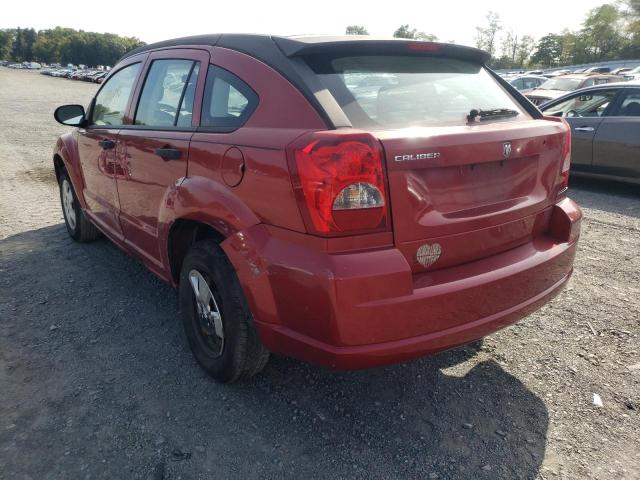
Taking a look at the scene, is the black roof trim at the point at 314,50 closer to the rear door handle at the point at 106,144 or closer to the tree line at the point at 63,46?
the rear door handle at the point at 106,144

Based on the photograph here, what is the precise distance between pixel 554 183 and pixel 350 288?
1411mm

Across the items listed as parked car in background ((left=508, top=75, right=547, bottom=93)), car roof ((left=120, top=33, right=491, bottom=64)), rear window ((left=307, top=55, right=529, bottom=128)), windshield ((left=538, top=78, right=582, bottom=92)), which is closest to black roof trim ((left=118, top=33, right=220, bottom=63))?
car roof ((left=120, top=33, right=491, bottom=64))

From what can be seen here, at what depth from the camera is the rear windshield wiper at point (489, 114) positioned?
248 cm

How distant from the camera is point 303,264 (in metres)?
2.04

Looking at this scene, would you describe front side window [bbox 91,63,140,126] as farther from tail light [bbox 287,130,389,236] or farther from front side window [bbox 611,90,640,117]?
front side window [bbox 611,90,640,117]

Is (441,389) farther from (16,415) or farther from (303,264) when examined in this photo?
(16,415)

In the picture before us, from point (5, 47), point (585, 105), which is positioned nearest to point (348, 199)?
point (585, 105)

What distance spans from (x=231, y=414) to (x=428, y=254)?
1262mm

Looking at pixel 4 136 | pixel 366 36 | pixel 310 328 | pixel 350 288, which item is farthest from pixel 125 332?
pixel 4 136

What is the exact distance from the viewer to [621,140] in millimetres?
6852

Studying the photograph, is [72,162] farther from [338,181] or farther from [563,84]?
[563,84]

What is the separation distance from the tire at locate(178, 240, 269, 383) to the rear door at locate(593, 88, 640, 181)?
6200mm

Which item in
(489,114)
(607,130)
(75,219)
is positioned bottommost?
(75,219)

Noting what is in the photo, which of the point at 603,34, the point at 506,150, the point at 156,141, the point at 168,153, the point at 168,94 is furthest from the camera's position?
the point at 603,34
